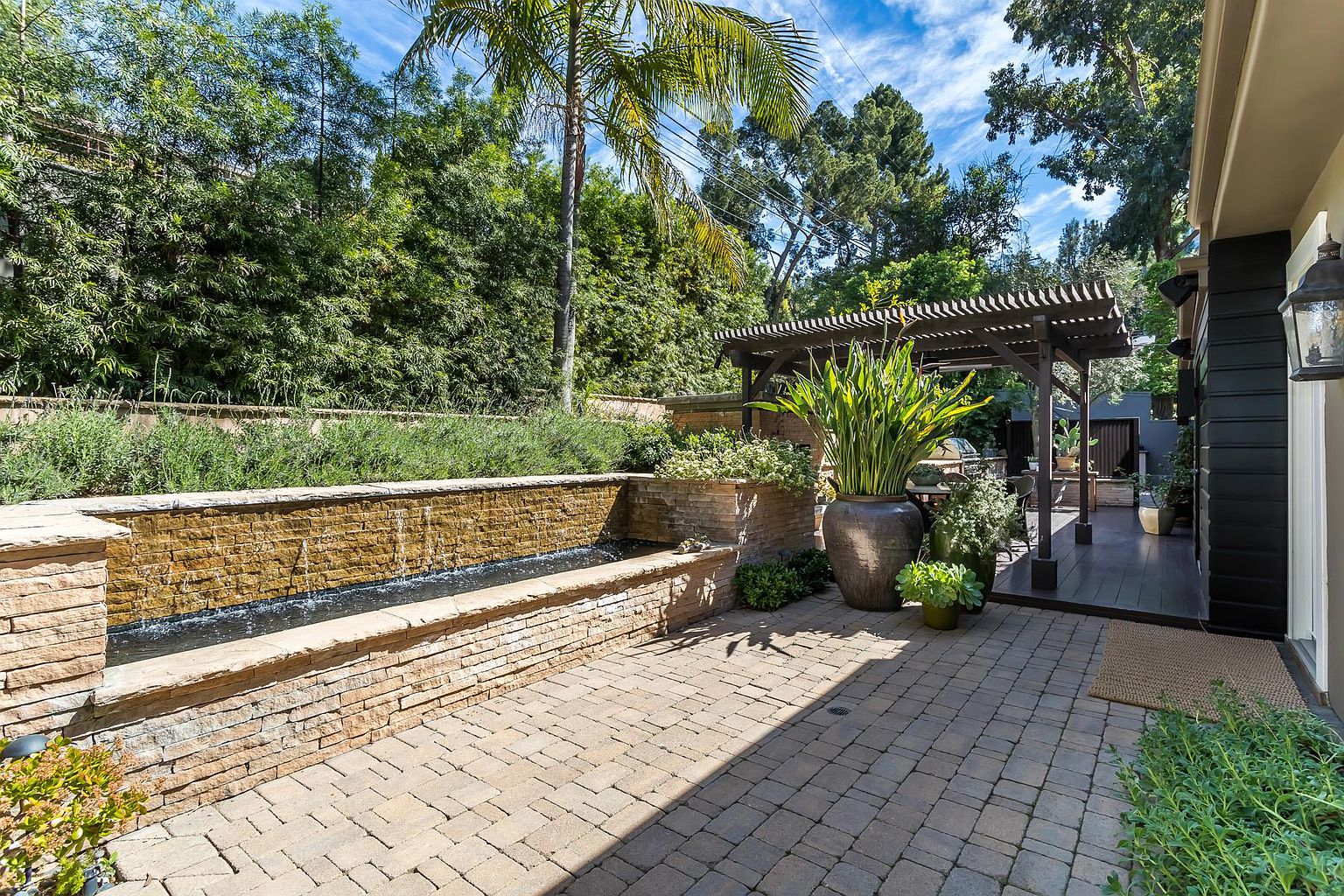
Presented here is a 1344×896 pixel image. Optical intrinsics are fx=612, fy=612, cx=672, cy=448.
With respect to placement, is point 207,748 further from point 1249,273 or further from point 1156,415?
point 1156,415

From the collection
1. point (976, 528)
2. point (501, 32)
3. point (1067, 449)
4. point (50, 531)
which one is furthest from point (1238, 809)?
point (1067, 449)

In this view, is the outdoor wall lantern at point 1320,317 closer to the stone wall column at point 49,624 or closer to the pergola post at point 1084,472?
the stone wall column at point 49,624

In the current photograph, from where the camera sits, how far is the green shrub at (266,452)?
136 inches

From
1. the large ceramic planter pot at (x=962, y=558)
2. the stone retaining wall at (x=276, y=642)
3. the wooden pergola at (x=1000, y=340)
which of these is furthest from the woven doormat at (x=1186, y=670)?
the stone retaining wall at (x=276, y=642)

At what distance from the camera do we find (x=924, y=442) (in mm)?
5020

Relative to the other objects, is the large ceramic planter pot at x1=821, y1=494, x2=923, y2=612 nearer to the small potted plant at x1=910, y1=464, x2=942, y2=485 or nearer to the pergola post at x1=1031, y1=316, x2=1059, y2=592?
the pergola post at x1=1031, y1=316, x2=1059, y2=592

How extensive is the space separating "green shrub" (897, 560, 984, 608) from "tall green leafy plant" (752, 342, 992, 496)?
75 centimetres

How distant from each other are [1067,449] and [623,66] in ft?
38.3

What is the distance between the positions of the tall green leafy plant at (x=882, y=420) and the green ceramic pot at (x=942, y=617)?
3.24 feet

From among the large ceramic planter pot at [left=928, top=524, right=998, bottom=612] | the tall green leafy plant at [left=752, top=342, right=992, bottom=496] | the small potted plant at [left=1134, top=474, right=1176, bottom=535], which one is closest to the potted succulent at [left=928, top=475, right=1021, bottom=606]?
the large ceramic planter pot at [left=928, top=524, right=998, bottom=612]

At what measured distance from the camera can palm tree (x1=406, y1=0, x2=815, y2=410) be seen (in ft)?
Result: 22.1

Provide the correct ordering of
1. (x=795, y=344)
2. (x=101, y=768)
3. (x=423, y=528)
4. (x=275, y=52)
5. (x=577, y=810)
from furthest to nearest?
(x=795, y=344) → (x=275, y=52) → (x=423, y=528) → (x=577, y=810) → (x=101, y=768)

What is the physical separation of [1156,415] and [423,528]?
519 inches

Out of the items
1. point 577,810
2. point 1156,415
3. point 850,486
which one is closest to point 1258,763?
point 577,810
